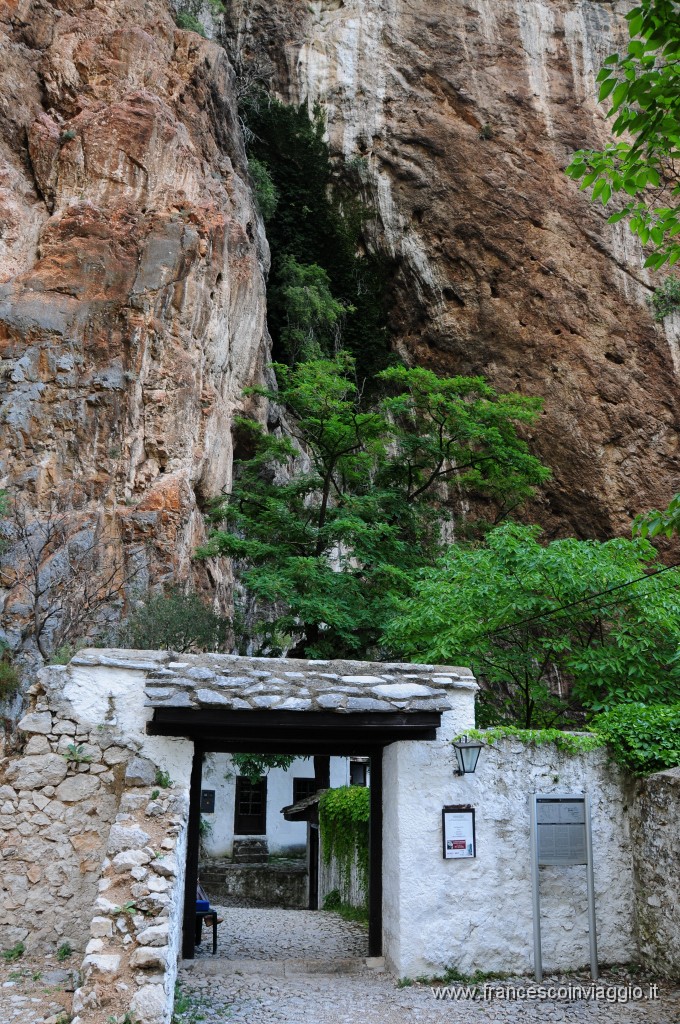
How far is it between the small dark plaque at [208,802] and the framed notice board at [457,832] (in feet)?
57.3

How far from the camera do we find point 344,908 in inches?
520

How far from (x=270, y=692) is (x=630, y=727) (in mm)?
3531

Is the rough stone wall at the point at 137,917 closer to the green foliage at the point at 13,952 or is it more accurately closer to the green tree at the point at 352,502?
the green foliage at the point at 13,952

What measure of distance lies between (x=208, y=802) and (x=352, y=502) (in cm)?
1275

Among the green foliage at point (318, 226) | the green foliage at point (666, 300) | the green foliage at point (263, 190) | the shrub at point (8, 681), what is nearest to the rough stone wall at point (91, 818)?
the shrub at point (8, 681)

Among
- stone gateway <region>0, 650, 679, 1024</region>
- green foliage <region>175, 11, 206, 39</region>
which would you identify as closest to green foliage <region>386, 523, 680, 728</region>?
stone gateway <region>0, 650, 679, 1024</region>

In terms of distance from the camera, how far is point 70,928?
6.35 metres

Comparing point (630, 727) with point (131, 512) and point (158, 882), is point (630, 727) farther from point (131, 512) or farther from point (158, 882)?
point (131, 512)

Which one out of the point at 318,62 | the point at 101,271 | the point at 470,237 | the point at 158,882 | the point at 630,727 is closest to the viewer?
the point at 158,882

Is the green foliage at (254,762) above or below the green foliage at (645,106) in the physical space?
below

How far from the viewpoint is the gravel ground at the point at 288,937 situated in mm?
9242

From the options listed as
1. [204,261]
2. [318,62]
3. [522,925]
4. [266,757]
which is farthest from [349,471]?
[318,62]

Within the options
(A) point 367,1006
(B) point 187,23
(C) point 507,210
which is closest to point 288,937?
(A) point 367,1006

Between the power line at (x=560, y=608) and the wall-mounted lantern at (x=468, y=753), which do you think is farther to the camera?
the power line at (x=560, y=608)
